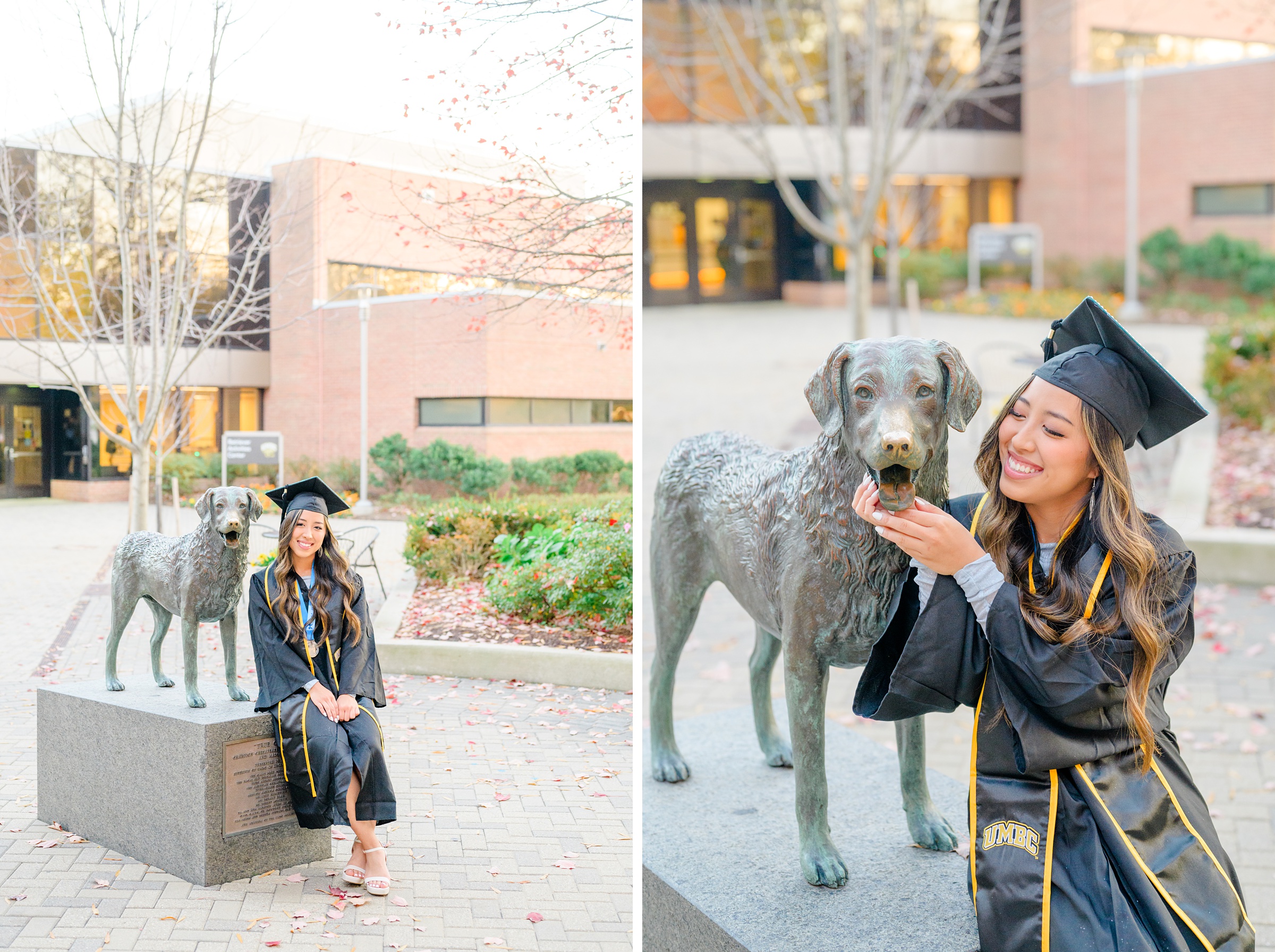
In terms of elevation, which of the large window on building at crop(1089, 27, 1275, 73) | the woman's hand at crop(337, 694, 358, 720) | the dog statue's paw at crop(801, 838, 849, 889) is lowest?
the dog statue's paw at crop(801, 838, 849, 889)

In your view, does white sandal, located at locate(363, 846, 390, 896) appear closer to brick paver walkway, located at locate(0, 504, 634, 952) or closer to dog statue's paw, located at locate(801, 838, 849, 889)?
brick paver walkway, located at locate(0, 504, 634, 952)

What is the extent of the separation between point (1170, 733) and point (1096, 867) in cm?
39

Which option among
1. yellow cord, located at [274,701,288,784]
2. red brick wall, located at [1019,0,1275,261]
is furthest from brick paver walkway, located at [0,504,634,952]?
red brick wall, located at [1019,0,1275,261]

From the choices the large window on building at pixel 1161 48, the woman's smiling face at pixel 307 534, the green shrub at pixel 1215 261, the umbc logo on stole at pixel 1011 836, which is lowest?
the umbc logo on stole at pixel 1011 836

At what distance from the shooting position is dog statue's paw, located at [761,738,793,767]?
3.86 m

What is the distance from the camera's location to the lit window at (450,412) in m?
3.57

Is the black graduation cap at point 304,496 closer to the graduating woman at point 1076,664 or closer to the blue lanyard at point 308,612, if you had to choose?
the blue lanyard at point 308,612

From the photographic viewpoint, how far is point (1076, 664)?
2285mm

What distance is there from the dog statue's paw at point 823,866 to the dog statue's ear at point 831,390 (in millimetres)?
1144

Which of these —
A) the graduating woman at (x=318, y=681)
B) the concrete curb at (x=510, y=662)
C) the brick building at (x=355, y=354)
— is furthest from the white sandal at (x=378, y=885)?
the brick building at (x=355, y=354)

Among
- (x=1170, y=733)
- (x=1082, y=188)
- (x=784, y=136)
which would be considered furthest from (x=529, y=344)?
(x=1082, y=188)

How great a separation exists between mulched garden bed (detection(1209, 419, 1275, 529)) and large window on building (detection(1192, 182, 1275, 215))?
15156 mm

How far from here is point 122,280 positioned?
319 cm

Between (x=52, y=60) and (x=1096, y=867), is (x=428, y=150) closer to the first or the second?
(x=52, y=60)
